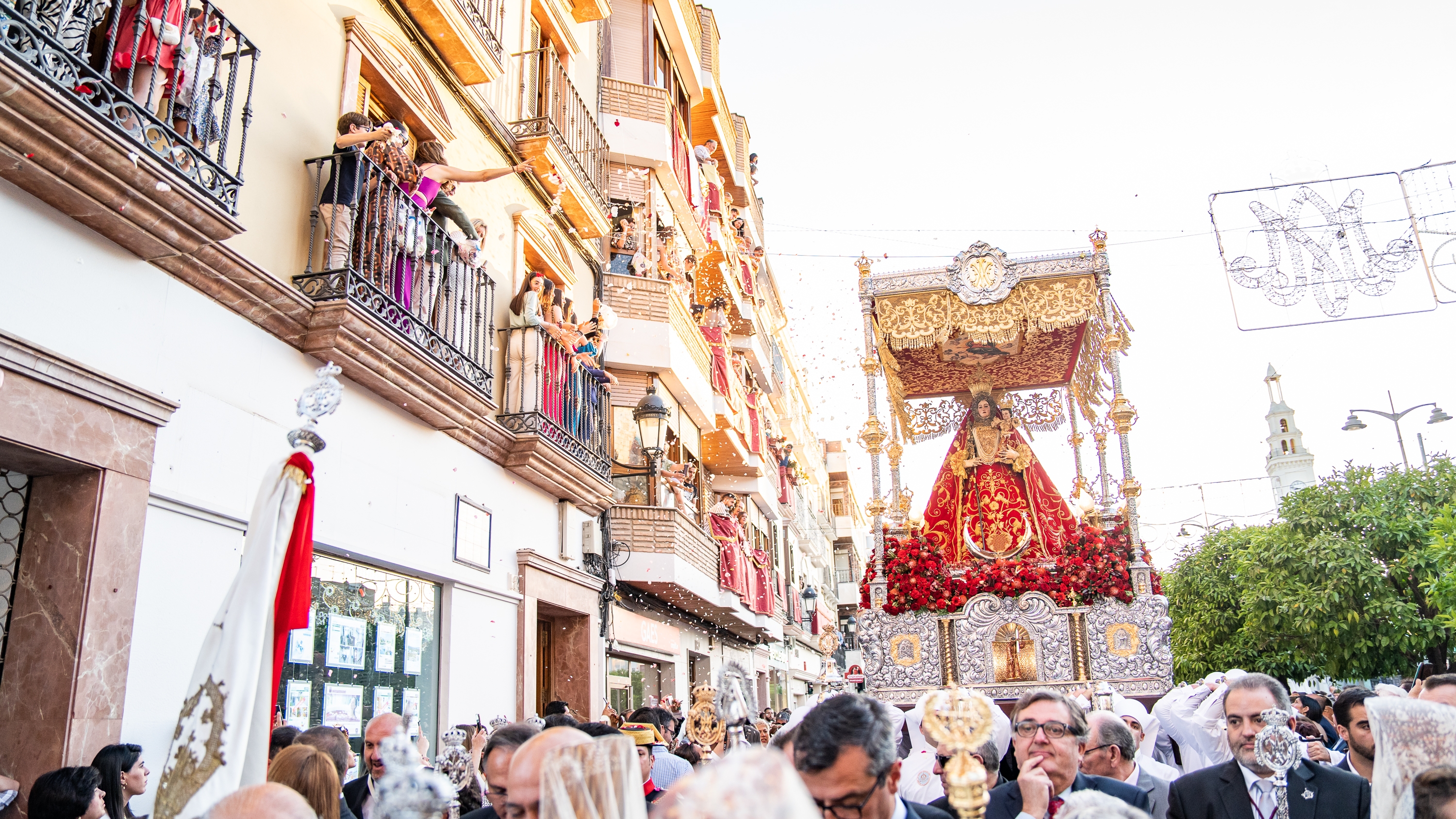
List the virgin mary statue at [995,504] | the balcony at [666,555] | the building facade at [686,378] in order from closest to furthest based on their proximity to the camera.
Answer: the balcony at [666,555], the virgin mary statue at [995,504], the building facade at [686,378]

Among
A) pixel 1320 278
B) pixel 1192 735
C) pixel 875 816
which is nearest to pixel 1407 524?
pixel 1320 278

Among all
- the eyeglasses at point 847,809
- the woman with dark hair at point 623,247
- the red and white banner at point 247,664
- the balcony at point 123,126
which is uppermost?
the woman with dark hair at point 623,247

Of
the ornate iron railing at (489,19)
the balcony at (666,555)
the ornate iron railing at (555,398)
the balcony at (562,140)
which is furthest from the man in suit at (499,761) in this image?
the balcony at (666,555)

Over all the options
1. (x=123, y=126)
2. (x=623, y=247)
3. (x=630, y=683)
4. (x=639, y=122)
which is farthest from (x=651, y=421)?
(x=123, y=126)

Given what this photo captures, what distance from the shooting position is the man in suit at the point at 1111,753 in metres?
4.50

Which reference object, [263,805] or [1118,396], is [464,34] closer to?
[263,805]

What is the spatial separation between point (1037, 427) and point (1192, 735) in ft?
30.2

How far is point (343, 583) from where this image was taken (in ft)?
22.5

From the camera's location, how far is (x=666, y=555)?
41.2ft

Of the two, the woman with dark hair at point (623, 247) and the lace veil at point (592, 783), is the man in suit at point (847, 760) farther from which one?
the woman with dark hair at point (623, 247)

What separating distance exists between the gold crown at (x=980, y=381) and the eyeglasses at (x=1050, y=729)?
1075 centimetres

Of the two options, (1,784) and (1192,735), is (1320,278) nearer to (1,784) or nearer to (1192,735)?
(1192,735)

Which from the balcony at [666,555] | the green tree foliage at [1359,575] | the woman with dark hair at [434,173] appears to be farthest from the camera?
the green tree foliage at [1359,575]

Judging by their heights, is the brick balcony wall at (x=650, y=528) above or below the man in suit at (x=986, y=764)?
above
